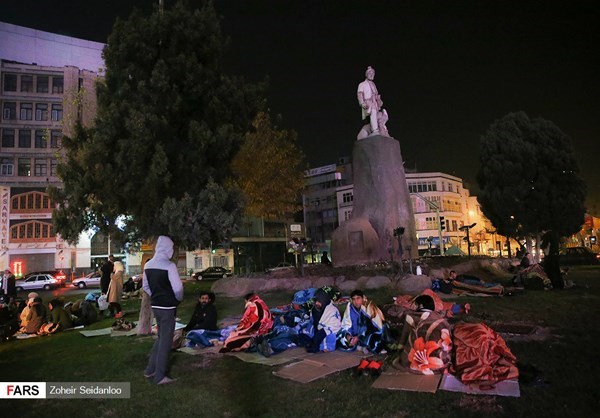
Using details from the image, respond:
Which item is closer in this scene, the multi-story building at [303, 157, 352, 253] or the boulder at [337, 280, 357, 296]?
the boulder at [337, 280, 357, 296]

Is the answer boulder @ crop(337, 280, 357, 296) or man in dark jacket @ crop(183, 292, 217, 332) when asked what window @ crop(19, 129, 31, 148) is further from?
man in dark jacket @ crop(183, 292, 217, 332)

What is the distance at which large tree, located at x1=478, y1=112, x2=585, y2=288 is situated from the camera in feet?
94.0

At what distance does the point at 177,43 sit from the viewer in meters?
10.7

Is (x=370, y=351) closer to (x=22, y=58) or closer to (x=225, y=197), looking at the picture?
(x=225, y=197)

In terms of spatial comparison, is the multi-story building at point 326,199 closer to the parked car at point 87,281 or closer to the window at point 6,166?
the parked car at point 87,281

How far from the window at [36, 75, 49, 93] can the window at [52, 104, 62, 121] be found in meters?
1.88

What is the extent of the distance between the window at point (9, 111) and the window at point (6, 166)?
4771 mm

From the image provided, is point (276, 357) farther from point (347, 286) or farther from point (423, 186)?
point (423, 186)

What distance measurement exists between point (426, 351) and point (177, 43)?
915cm

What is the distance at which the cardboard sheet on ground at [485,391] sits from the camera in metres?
5.30

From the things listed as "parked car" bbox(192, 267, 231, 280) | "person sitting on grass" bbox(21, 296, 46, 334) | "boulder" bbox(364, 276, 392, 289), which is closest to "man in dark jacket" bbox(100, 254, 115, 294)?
"person sitting on grass" bbox(21, 296, 46, 334)

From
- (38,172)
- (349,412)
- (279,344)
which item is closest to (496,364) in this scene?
(349,412)

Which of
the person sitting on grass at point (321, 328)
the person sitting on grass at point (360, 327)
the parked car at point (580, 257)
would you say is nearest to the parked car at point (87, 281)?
the person sitting on grass at point (321, 328)

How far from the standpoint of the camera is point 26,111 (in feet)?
150
